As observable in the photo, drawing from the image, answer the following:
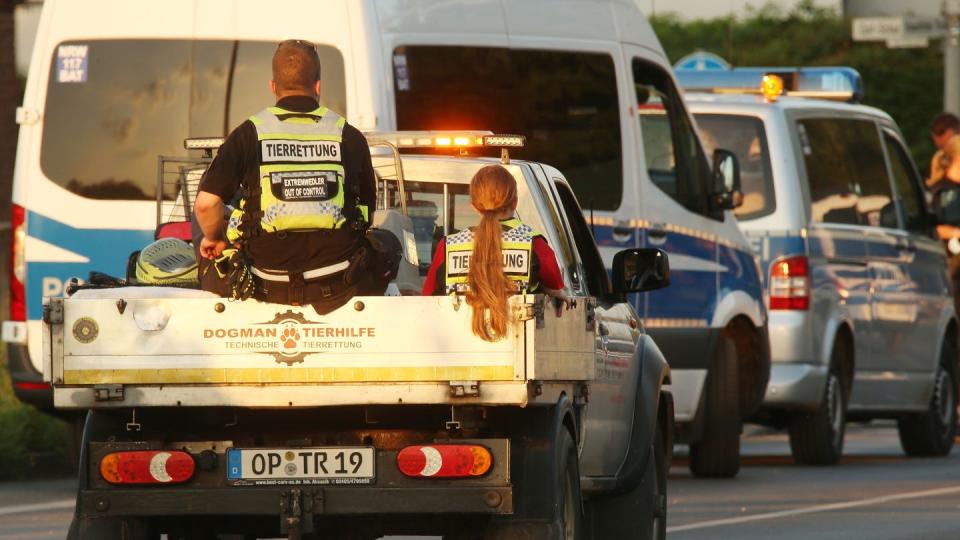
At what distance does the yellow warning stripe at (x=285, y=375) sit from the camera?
6941 mm

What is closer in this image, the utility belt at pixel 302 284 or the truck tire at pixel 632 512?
the utility belt at pixel 302 284

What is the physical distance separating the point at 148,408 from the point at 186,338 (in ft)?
0.99

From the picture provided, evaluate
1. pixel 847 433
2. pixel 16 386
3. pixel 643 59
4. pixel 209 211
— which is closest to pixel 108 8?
pixel 16 386

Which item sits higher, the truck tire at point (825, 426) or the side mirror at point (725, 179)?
the side mirror at point (725, 179)

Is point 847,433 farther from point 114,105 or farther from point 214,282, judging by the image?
point 214,282

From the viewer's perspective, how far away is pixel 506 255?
7547 mm

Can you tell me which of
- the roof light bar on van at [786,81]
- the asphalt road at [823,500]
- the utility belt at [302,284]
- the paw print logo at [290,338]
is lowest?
the asphalt road at [823,500]

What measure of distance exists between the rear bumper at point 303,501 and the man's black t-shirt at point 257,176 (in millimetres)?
702

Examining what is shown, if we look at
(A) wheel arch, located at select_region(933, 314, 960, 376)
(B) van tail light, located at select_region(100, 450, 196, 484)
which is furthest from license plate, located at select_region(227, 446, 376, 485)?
(A) wheel arch, located at select_region(933, 314, 960, 376)

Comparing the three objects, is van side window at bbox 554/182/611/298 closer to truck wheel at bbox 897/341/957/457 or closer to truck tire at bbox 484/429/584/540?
truck tire at bbox 484/429/584/540

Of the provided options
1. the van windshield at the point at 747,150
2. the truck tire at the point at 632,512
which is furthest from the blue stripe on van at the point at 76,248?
the van windshield at the point at 747,150

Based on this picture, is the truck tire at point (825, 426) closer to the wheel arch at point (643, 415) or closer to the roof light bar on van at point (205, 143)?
the wheel arch at point (643, 415)

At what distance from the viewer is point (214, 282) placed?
7457 millimetres

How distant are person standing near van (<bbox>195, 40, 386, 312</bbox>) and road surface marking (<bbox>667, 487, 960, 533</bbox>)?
389 cm
